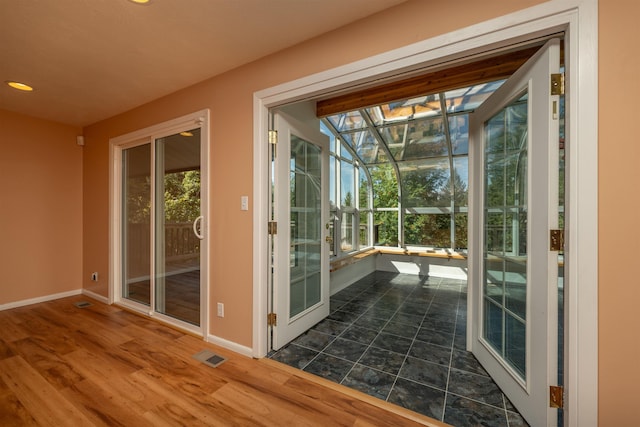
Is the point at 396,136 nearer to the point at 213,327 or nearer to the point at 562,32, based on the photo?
the point at 562,32

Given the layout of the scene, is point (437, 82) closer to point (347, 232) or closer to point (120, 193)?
point (347, 232)

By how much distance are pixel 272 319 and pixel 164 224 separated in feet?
5.54

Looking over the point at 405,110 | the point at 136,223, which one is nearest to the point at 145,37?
the point at 136,223

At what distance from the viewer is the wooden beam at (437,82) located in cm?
210

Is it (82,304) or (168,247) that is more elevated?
(168,247)

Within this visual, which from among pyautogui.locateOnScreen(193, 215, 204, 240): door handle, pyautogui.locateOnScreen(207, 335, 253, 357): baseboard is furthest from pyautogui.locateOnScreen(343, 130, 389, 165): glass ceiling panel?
pyautogui.locateOnScreen(207, 335, 253, 357): baseboard

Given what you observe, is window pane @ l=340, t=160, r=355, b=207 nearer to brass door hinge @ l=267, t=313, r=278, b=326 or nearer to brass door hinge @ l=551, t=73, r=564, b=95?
brass door hinge @ l=267, t=313, r=278, b=326

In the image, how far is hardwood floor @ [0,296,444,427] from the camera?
1.50 meters

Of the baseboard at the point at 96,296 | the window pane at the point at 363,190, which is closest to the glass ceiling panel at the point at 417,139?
the window pane at the point at 363,190

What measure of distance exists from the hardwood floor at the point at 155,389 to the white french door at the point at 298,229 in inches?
19.9

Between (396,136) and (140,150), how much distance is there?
4.02m

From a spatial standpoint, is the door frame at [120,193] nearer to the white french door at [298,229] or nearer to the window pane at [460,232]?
the white french door at [298,229]

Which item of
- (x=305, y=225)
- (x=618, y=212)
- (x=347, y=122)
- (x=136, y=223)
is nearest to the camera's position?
(x=618, y=212)

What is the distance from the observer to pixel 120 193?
3338 millimetres
